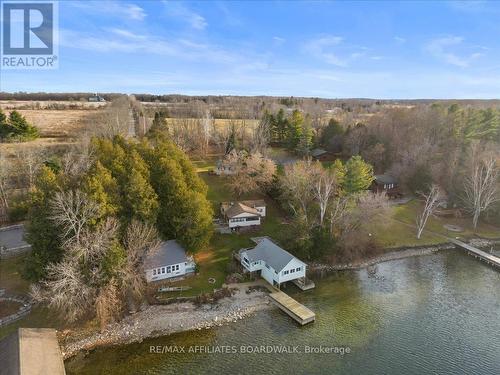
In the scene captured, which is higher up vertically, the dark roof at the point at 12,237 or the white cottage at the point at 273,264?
the white cottage at the point at 273,264

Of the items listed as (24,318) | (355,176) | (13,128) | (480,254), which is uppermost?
(13,128)

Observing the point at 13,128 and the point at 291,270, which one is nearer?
the point at 291,270

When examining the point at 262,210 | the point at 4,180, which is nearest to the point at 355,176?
the point at 262,210

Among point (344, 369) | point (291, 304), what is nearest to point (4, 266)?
point (291, 304)

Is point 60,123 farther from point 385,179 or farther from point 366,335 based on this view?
point 366,335

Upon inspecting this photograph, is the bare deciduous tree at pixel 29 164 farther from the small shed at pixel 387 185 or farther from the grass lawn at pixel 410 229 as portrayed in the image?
the small shed at pixel 387 185

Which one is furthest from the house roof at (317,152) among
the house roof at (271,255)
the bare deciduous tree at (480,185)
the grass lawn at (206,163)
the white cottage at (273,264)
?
the white cottage at (273,264)

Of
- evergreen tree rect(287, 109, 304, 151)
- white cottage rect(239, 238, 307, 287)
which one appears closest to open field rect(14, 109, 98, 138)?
evergreen tree rect(287, 109, 304, 151)
